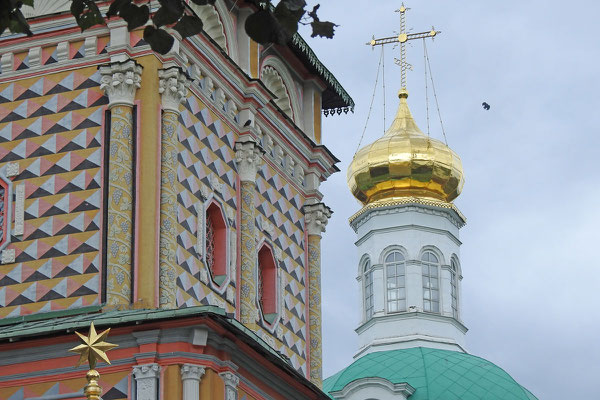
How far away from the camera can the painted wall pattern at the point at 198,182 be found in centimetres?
1625

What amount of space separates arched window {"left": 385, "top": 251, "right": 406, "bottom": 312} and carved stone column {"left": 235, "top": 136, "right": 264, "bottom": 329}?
18.1m

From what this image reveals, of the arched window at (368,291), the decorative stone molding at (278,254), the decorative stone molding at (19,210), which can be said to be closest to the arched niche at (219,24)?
the decorative stone molding at (278,254)

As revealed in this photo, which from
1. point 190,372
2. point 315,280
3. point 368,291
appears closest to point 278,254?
point 315,280

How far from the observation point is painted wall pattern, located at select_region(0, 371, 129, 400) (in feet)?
47.9

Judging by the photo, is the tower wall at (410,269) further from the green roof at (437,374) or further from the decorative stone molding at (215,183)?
the decorative stone molding at (215,183)

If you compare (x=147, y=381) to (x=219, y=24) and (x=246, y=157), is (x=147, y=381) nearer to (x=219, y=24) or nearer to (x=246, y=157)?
(x=246, y=157)

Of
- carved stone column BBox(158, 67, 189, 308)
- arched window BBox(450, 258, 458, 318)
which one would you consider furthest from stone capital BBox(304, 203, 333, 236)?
arched window BBox(450, 258, 458, 318)

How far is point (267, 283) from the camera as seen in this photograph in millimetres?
18406

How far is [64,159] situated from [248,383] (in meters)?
2.87

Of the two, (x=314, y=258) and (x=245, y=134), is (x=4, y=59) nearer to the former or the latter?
(x=245, y=134)

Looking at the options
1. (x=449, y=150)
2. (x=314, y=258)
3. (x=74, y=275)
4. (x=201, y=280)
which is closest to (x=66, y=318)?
(x=74, y=275)

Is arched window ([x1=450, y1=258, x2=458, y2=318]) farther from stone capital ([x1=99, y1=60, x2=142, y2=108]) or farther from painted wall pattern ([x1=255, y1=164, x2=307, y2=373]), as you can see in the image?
stone capital ([x1=99, y1=60, x2=142, y2=108])

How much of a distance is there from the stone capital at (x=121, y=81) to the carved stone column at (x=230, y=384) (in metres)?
2.93

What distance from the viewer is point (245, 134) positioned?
59.2 feet
